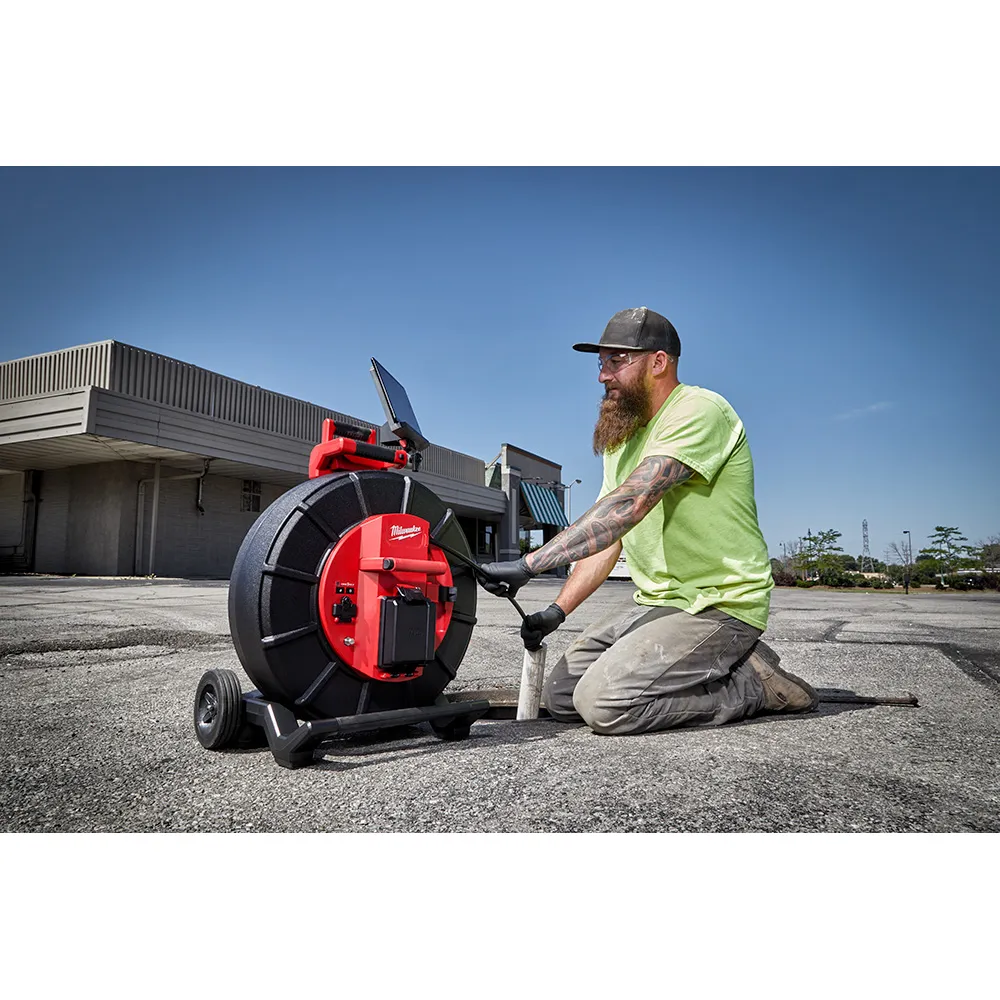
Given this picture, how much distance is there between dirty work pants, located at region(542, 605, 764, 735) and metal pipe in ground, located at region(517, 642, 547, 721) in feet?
0.47

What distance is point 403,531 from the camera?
2285mm

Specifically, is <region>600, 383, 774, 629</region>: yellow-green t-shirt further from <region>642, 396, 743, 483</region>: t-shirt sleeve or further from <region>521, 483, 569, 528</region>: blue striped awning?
<region>521, 483, 569, 528</region>: blue striped awning

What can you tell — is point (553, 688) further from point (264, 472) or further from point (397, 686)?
point (264, 472)

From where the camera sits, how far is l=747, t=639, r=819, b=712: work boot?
264 centimetres

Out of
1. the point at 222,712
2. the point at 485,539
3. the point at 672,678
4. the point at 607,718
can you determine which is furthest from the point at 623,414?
the point at 485,539

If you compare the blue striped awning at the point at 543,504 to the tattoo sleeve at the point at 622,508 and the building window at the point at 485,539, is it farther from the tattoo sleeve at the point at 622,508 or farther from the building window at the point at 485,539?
the tattoo sleeve at the point at 622,508

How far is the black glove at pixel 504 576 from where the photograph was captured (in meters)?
2.32

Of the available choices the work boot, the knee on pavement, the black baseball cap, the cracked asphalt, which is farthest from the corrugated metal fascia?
the work boot

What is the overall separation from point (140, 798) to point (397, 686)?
2.59 feet

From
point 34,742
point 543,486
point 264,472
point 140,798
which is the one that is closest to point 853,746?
point 140,798

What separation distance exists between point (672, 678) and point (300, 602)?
124 centimetres

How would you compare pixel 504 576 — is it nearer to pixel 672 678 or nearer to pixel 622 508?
pixel 622 508

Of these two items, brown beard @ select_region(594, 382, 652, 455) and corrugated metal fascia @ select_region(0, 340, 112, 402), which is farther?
corrugated metal fascia @ select_region(0, 340, 112, 402)

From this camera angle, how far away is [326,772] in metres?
1.94
